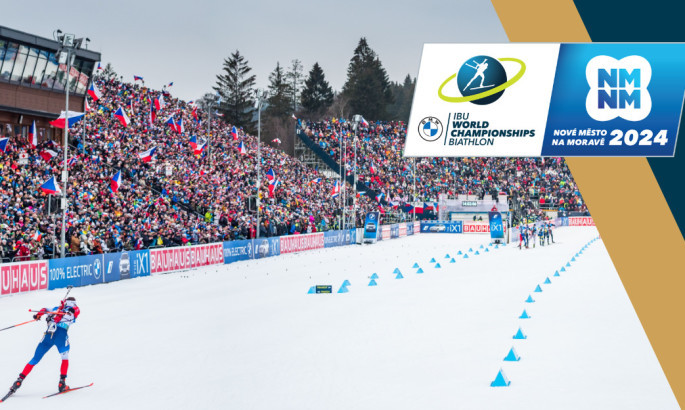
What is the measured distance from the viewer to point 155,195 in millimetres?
42188

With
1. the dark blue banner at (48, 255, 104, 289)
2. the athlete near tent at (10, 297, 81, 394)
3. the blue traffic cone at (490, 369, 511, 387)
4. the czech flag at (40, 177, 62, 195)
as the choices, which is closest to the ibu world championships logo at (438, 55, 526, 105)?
the blue traffic cone at (490, 369, 511, 387)

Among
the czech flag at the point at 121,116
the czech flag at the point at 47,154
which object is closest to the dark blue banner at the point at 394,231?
the czech flag at the point at 121,116

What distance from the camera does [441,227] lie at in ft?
254

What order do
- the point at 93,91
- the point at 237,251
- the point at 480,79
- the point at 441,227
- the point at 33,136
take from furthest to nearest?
the point at 441,227, the point at 93,91, the point at 237,251, the point at 33,136, the point at 480,79

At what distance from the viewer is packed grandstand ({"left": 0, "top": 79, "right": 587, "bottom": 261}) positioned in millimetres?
32312

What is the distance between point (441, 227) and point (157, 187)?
130ft

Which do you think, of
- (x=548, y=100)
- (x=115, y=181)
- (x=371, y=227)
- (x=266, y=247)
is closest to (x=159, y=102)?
(x=266, y=247)

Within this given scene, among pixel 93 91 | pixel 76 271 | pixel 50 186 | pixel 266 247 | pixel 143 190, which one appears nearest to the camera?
pixel 76 271

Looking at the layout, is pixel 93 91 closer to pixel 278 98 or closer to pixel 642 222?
pixel 642 222

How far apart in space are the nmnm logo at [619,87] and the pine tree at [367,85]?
115 m

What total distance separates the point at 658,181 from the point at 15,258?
893 inches

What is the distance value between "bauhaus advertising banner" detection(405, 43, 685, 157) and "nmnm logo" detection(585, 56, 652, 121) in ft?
0.06

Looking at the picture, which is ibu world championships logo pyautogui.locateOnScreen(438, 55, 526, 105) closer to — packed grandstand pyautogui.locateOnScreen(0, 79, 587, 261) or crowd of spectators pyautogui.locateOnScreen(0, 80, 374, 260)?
packed grandstand pyautogui.locateOnScreen(0, 79, 587, 261)

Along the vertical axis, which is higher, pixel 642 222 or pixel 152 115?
pixel 152 115
